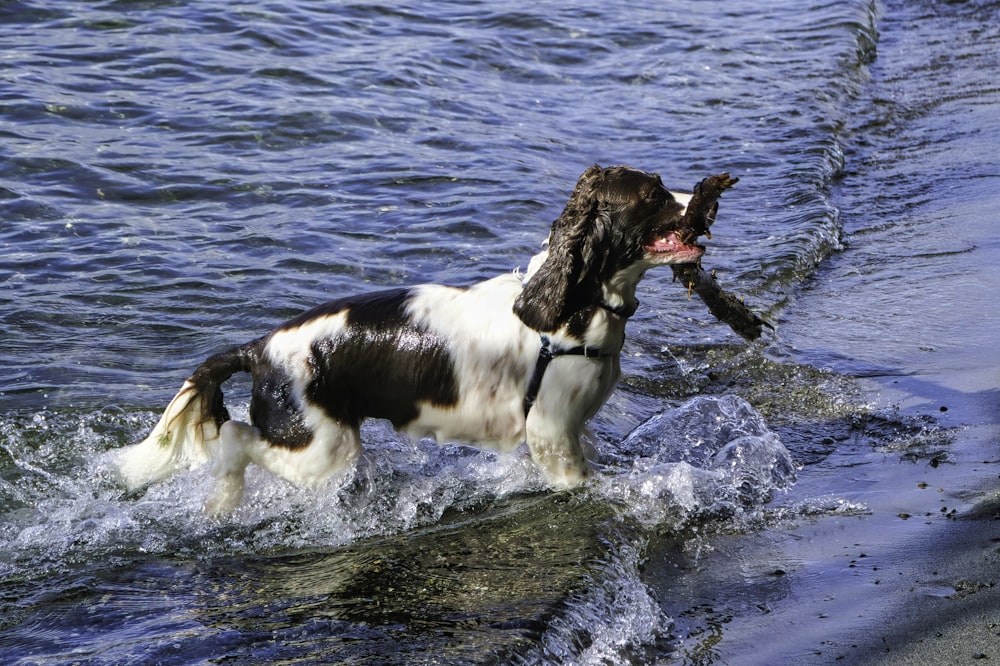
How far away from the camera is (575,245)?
451cm

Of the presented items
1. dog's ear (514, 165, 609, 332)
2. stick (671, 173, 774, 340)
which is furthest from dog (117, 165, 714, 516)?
stick (671, 173, 774, 340)

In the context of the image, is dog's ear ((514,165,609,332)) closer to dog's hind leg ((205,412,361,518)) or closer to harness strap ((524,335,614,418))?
harness strap ((524,335,614,418))

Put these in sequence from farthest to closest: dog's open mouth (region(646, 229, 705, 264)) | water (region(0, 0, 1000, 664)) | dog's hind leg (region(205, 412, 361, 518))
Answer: dog's hind leg (region(205, 412, 361, 518)), dog's open mouth (region(646, 229, 705, 264)), water (region(0, 0, 1000, 664))

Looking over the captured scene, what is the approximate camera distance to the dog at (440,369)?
15.0 feet

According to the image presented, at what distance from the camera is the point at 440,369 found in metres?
4.77

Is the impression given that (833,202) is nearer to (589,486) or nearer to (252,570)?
(589,486)

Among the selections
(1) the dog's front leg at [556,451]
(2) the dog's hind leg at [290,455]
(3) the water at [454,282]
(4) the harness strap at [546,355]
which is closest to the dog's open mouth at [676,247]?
(4) the harness strap at [546,355]

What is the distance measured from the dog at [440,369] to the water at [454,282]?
0.24m

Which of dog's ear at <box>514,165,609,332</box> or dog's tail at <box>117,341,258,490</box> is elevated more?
dog's ear at <box>514,165,609,332</box>

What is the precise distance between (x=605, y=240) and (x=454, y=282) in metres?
3.41

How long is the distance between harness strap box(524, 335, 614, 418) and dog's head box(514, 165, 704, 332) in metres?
0.11

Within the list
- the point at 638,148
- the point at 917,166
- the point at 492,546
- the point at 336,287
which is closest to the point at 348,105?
the point at 638,148

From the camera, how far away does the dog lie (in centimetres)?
459

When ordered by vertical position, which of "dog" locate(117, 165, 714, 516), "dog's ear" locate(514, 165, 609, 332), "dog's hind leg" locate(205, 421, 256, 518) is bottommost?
"dog's hind leg" locate(205, 421, 256, 518)
